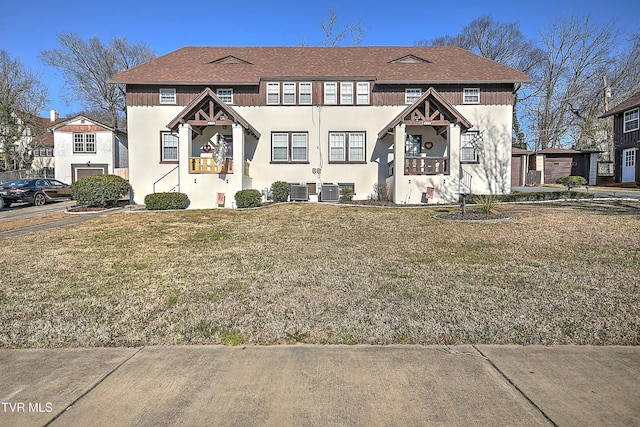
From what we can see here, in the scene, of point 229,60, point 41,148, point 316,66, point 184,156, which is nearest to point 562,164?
point 316,66

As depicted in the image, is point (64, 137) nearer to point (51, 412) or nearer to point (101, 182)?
point (101, 182)

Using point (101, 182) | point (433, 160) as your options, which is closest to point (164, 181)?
point (101, 182)

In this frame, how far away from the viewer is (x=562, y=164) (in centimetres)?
3262

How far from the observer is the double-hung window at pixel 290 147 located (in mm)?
21062

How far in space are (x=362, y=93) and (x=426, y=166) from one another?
5619 mm

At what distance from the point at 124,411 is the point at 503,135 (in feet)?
71.6

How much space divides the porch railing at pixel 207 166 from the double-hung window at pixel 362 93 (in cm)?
765

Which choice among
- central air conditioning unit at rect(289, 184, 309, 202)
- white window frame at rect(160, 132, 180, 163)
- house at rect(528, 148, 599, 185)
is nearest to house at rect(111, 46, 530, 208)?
white window frame at rect(160, 132, 180, 163)

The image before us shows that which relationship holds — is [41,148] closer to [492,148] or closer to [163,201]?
[163,201]

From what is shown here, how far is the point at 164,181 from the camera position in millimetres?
21062

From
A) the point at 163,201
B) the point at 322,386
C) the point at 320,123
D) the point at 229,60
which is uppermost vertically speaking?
the point at 229,60

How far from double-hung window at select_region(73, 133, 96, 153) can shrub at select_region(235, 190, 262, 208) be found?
21.4 meters

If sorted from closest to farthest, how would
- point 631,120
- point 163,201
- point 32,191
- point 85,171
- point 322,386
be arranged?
point 322,386, point 163,201, point 32,191, point 631,120, point 85,171

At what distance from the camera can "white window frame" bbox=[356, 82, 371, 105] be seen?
2091 centimetres
